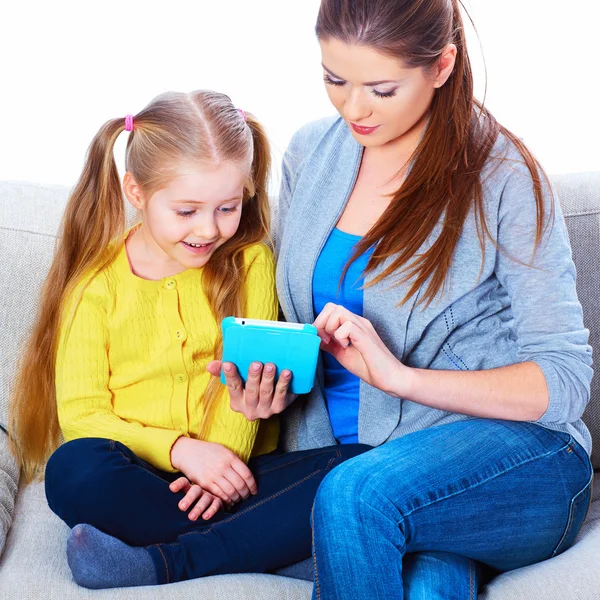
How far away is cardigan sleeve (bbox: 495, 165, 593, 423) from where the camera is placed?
140cm

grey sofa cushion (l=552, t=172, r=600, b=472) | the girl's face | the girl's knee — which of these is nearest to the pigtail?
the girl's face

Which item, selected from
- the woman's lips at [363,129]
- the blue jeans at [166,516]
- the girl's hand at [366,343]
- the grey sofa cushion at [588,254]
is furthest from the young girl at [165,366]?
the grey sofa cushion at [588,254]

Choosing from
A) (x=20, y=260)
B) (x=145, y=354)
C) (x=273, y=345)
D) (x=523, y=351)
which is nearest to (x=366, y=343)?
(x=273, y=345)

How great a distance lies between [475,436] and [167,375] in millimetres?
598

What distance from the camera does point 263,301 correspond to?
1.69 m

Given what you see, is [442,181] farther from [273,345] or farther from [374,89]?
[273,345]

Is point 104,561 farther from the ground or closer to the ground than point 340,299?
closer to the ground

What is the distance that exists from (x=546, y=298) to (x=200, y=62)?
3.91 feet

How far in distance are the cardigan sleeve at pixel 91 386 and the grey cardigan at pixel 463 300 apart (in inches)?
11.9

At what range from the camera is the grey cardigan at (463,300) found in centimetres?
142

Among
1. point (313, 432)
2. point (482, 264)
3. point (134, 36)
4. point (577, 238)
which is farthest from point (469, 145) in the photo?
point (134, 36)

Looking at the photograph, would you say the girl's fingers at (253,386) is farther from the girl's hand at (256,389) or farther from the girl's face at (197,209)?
the girl's face at (197,209)

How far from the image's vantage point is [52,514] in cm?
166

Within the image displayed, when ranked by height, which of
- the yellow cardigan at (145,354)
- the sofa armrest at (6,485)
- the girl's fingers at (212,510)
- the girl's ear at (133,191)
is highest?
the girl's ear at (133,191)
